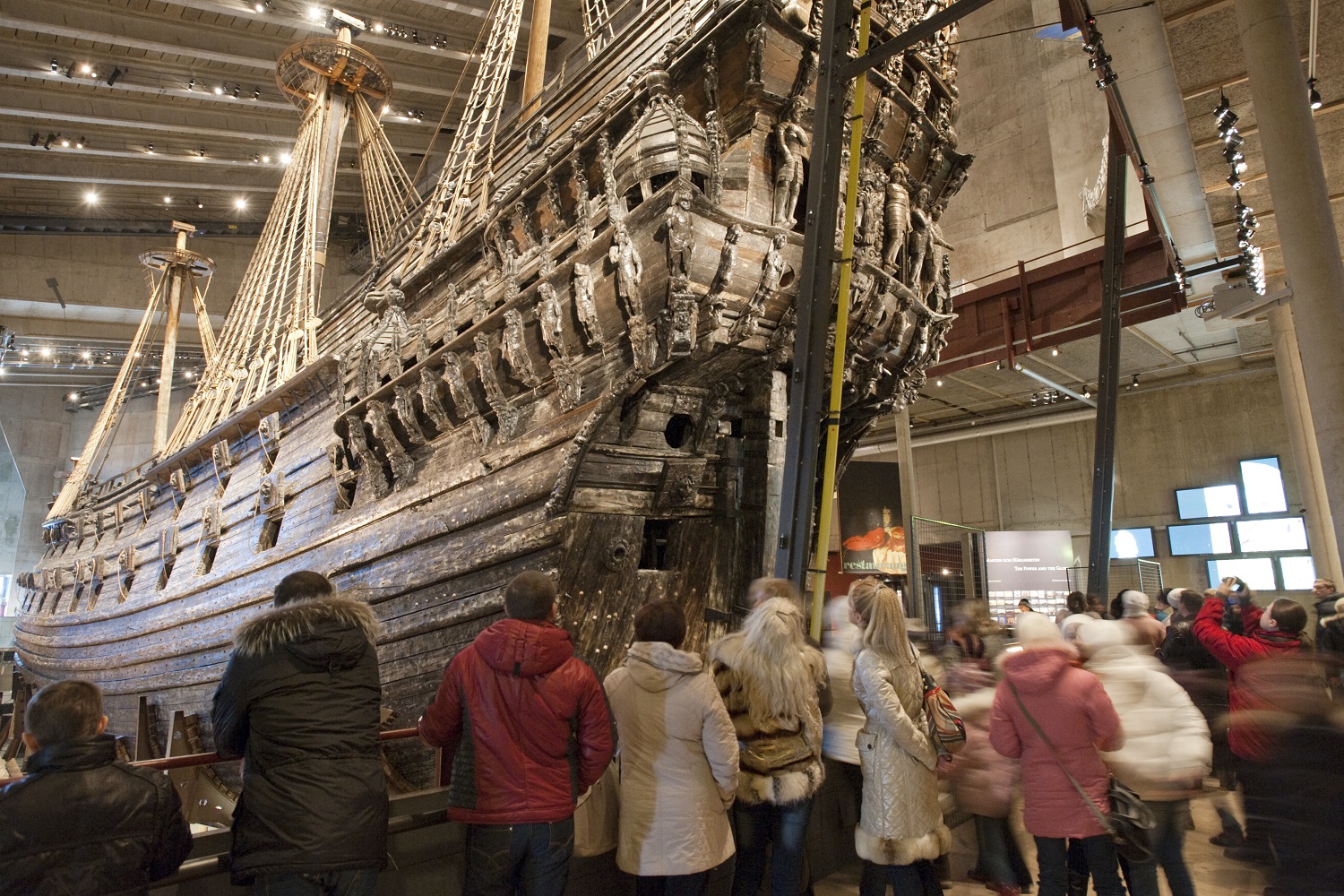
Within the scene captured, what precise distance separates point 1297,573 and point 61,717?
50.3 ft

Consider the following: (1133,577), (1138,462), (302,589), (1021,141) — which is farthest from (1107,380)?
(1021,141)

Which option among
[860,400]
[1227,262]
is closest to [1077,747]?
[860,400]

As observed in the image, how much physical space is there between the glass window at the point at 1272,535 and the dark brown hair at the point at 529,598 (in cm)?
1421

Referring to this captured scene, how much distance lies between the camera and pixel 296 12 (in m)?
14.0

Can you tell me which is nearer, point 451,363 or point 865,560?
point 451,363

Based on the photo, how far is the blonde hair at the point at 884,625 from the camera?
2.37 meters

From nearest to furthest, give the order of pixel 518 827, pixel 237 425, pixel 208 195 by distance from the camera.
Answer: pixel 518 827 → pixel 237 425 → pixel 208 195

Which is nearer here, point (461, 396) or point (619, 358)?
point (619, 358)

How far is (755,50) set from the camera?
3.79 meters

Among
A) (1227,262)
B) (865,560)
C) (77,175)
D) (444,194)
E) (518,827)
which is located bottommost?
(518,827)

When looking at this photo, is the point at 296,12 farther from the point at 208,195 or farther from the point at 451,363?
the point at 451,363

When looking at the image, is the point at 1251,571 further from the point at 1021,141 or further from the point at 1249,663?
the point at 1249,663

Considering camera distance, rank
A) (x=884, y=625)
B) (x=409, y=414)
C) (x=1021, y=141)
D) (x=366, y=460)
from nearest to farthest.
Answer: (x=884, y=625) < (x=409, y=414) < (x=366, y=460) < (x=1021, y=141)

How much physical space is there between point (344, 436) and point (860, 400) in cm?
379
